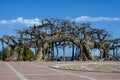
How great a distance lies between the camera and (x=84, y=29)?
5881 cm


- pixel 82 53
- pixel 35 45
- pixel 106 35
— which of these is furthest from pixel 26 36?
pixel 106 35

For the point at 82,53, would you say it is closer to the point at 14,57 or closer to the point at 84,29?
the point at 84,29

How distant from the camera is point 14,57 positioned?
60.9 m

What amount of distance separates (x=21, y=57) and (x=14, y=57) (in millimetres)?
2757

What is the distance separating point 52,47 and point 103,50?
1044cm

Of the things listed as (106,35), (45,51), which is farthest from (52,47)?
(106,35)

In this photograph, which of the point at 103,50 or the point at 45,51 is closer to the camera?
the point at 45,51

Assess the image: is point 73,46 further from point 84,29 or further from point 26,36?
point 26,36

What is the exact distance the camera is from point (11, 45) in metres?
61.6

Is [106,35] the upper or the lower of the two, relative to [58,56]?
upper

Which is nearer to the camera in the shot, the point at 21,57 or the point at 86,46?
the point at 86,46

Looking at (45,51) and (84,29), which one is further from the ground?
(84,29)

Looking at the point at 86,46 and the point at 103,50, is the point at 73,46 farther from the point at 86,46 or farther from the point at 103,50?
the point at 103,50

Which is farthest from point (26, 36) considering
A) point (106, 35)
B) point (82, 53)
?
point (106, 35)
